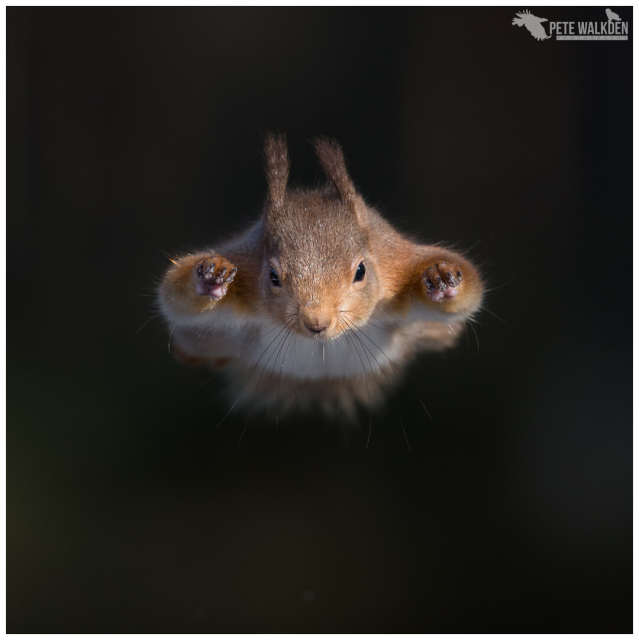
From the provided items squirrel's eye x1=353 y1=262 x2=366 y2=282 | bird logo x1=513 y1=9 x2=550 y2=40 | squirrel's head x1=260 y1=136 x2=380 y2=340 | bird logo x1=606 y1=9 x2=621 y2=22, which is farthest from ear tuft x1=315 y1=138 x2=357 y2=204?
bird logo x1=606 y1=9 x2=621 y2=22

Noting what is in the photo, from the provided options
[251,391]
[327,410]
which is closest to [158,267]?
[251,391]

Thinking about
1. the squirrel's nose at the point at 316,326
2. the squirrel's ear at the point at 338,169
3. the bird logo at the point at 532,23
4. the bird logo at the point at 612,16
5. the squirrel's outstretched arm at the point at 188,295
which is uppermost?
the bird logo at the point at 612,16

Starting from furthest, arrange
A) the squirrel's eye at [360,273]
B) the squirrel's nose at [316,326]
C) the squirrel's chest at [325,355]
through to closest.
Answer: the squirrel's chest at [325,355] → the squirrel's eye at [360,273] → the squirrel's nose at [316,326]

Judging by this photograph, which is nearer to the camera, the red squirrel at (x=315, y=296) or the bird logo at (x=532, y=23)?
the red squirrel at (x=315, y=296)

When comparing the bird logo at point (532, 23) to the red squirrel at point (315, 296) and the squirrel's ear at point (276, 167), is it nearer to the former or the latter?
the red squirrel at point (315, 296)

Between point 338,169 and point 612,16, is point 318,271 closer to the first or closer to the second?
point 338,169

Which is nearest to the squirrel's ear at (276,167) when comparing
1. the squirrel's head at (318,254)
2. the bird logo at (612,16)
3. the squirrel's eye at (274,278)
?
the squirrel's head at (318,254)

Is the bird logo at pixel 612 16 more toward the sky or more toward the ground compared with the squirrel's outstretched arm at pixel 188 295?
more toward the sky

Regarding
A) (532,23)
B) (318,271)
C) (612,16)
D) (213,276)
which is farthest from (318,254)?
(612,16)
